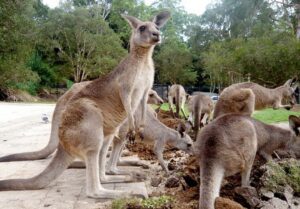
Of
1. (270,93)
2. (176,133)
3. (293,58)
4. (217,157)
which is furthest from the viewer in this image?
(293,58)

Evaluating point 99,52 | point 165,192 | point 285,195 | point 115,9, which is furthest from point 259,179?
point 115,9

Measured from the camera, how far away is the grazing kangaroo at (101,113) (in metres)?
4.00

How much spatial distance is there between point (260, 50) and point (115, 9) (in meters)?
26.6

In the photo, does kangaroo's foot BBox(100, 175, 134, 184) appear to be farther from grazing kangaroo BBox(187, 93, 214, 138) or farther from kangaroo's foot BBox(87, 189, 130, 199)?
grazing kangaroo BBox(187, 93, 214, 138)

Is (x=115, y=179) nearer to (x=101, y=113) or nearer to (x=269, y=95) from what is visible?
(x=101, y=113)

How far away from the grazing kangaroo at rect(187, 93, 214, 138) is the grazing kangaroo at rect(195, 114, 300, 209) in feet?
11.0

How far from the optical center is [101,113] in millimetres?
4301

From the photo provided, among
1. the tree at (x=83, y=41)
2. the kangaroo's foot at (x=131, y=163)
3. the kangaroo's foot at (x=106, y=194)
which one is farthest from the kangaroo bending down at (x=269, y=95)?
the tree at (x=83, y=41)

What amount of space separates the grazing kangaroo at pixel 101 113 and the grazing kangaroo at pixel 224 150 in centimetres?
86

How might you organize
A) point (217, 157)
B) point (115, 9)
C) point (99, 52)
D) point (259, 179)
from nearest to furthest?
point (217, 157) < point (259, 179) < point (99, 52) < point (115, 9)

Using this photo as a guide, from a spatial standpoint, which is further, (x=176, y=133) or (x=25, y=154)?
(x=176, y=133)

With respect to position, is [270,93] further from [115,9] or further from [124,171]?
[115,9]

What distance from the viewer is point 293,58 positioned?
22.5m

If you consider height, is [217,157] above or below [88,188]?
above
